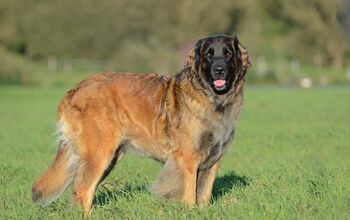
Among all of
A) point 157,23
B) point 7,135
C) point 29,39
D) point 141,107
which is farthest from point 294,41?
point 141,107

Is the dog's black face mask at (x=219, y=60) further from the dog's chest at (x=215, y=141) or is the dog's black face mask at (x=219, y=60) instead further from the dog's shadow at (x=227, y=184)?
the dog's shadow at (x=227, y=184)

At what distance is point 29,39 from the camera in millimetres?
59781

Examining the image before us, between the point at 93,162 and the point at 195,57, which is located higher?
the point at 195,57

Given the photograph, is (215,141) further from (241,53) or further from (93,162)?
(93,162)

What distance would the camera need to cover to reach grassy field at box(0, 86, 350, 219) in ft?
22.0

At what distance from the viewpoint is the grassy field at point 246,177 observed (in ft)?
22.0

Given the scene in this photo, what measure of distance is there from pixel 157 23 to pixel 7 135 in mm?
44833

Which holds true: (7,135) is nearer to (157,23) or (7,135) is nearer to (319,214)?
(319,214)

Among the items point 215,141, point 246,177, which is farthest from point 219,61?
point 246,177

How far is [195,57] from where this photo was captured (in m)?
7.27

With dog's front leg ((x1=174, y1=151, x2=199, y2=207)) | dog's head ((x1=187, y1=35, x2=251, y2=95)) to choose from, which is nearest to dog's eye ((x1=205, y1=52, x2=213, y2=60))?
dog's head ((x1=187, y1=35, x2=251, y2=95))

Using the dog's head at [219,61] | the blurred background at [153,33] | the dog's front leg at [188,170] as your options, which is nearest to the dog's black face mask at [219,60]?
the dog's head at [219,61]

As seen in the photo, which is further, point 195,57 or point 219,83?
point 195,57

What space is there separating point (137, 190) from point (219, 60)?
1.98m
